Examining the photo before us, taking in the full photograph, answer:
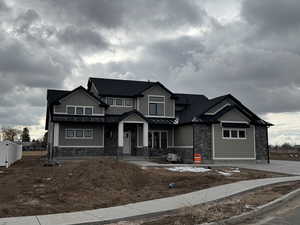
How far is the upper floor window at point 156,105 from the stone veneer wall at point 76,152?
20.8 feet

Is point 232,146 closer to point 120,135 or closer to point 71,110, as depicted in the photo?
point 120,135

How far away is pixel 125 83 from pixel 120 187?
20.7m

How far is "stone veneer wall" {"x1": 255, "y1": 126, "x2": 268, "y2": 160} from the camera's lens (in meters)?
27.8

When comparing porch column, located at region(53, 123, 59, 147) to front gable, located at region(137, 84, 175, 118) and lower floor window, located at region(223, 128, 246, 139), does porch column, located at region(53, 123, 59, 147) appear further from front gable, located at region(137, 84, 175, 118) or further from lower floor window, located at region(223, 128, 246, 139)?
lower floor window, located at region(223, 128, 246, 139)

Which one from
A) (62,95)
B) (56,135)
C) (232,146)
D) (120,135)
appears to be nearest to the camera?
(56,135)

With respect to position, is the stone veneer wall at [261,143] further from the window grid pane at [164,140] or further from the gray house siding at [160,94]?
the window grid pane at [164,140]

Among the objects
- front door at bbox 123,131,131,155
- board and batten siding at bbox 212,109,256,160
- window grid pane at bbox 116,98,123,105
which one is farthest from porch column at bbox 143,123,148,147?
board and batten siding at bbox 212,109,256,160

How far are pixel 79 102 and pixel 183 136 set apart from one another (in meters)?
9.83

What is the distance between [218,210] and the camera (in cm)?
864

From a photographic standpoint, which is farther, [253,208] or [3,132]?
[3,132]

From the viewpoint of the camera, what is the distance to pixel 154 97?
3042cm

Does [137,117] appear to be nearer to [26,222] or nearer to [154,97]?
[154,97]

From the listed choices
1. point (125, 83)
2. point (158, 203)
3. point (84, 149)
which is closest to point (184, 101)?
point (125, 83)

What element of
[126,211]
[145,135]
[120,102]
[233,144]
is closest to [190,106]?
[233,144]
